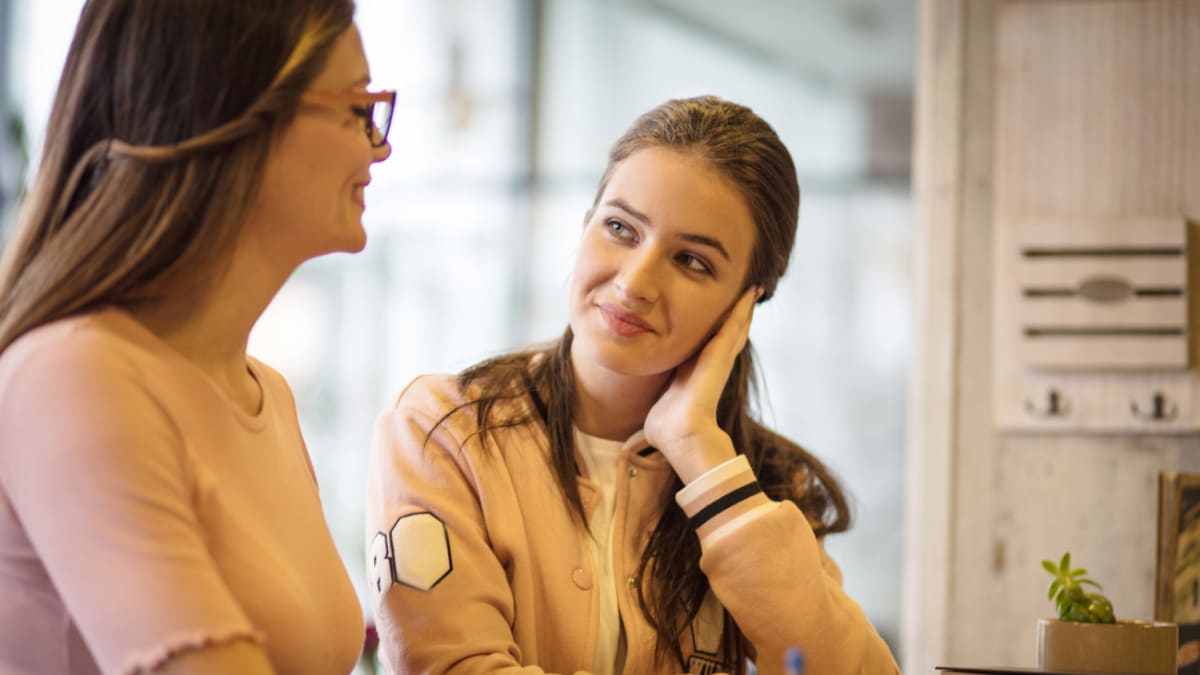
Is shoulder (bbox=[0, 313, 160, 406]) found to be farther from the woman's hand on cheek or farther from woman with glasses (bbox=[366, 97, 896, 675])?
the woman's hand on cheek

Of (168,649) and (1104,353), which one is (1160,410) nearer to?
(1104,353)

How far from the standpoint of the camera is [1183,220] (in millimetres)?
3162

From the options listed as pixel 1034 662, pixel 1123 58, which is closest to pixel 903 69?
pixel 1123 58

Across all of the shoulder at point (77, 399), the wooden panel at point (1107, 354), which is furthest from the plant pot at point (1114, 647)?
the wooden panel at point (1107, 354)

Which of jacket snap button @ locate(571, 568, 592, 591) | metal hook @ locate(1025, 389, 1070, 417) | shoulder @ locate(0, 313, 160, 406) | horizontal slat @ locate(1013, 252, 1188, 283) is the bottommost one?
jacket snap button @ locate(571, 568, 592, 591)

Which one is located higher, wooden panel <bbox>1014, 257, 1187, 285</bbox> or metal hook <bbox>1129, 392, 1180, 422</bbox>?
wooden panel <bbox>1014, 257, 1187, 285</bbox>

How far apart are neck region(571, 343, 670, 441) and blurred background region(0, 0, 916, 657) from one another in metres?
2.44

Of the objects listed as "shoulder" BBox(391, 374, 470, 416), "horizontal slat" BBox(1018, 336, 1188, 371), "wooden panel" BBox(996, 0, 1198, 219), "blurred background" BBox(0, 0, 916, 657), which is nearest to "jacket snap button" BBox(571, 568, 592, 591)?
"shoulder" BBox(391, 374, 470, 416)

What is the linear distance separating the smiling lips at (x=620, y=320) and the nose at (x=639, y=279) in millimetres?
24

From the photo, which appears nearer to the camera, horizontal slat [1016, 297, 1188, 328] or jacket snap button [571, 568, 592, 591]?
jacket snap button [571, 568, 592, 591]

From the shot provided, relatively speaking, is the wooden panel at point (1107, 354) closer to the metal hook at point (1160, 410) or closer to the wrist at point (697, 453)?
the metal hook at point (1160, 410)

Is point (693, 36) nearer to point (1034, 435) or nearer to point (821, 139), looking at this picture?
point (821, 139)

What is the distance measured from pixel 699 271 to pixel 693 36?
9.35ft

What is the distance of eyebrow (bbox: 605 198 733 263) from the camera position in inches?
65.7
